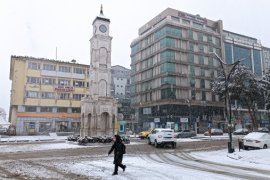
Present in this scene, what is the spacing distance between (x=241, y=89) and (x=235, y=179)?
3585 centimetres

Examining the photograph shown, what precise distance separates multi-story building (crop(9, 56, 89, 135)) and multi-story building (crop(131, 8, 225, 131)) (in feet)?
59.4

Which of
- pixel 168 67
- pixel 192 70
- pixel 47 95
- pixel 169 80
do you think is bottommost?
pixel 47 95

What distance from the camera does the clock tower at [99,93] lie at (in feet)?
128

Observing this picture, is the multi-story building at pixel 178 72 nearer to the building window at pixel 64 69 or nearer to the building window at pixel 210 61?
the building window at pixel 210 61

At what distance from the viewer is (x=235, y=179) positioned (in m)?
10.5

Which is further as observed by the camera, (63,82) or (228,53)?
(228,53)

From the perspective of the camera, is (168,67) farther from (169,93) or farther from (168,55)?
(169,93)

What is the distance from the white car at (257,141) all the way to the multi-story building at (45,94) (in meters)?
50.3

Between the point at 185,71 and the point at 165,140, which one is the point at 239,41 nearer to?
the point at 185,71

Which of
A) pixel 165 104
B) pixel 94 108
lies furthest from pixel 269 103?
pixel 165 104

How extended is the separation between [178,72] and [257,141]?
1915 inches

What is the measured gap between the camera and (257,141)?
22828mm

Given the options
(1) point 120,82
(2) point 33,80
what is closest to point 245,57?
(1) point 120,82

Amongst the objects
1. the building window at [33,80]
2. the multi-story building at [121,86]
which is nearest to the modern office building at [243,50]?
the multi-story building at [121,86]
